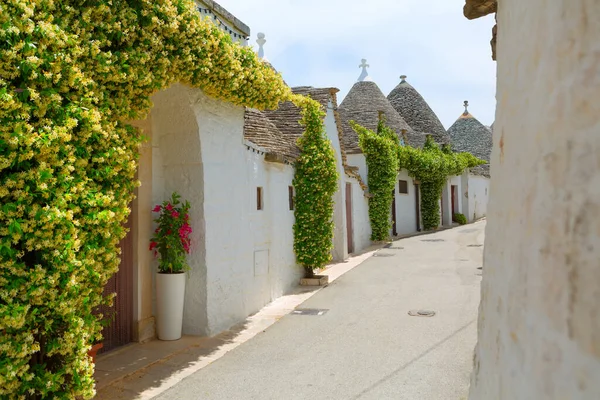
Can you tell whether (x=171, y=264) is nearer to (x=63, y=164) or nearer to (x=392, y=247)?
(x=63, y=164)

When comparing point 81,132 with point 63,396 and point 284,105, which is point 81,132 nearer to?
point 63,396

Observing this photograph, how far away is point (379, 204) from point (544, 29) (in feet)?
61.5

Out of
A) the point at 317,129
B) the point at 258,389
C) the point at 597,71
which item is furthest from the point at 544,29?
the point at 317,129

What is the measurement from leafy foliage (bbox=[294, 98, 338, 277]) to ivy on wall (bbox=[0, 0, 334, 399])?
6087 millimetres

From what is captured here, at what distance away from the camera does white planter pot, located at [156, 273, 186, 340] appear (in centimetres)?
662

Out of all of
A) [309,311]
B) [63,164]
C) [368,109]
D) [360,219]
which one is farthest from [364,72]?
[63,164]

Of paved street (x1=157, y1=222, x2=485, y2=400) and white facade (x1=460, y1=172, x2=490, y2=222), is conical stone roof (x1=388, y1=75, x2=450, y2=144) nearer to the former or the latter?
white facade (x1=460, y1=172, x2=490, y2=222)

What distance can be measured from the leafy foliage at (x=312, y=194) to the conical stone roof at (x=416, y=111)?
874 inches

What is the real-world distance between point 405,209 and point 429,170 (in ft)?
8.04

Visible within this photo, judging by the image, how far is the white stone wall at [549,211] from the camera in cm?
108

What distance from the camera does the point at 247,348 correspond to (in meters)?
6.47

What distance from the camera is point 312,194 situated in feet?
36.6

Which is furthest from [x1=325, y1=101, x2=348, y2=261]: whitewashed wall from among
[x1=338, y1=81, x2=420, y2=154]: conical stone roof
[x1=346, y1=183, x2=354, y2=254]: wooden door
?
[x1=338, y1=81, x2=420, y2=154]: conical stone roof

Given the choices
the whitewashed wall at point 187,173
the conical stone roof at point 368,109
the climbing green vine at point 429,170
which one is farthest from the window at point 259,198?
the climbing green vine at point 429,170
